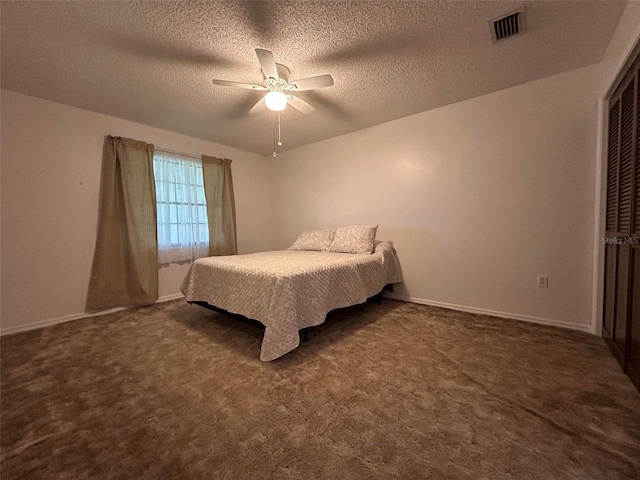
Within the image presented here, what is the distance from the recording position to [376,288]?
2.61 m

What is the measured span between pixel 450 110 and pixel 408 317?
2.27m

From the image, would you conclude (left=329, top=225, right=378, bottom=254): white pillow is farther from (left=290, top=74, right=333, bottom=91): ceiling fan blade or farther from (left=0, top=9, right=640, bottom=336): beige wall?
(left=290, top=74, right=333, bottom=91): ceiling fan blade

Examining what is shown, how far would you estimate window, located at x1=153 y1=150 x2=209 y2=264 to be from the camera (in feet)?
10.4

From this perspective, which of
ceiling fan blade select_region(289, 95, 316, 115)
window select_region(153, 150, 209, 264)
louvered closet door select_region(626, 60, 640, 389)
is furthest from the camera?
window select_region(153, 150, 209, 264)

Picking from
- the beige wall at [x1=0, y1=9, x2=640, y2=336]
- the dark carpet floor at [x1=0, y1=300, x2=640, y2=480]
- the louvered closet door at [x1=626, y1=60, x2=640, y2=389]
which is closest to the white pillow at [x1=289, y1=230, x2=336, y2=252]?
the beige wall at [x1=0, y1=9, x2=640, y2=336]

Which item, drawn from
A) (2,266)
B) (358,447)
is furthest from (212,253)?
(358,447)

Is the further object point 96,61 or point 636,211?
point 96,61

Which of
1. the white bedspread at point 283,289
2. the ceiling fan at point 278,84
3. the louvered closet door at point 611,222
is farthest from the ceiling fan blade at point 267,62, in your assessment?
the louvered closet door at point 611,222

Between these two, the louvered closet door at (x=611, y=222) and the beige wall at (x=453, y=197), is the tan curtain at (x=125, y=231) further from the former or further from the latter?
the louvered closet door at (x=611, y=222)

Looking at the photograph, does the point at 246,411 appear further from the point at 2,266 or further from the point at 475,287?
the point at 2,266

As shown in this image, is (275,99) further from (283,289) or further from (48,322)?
(48,322)

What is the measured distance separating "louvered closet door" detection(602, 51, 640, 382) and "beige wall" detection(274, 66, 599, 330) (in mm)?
251

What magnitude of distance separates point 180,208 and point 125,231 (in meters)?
0.70

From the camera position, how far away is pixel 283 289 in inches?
67.5
